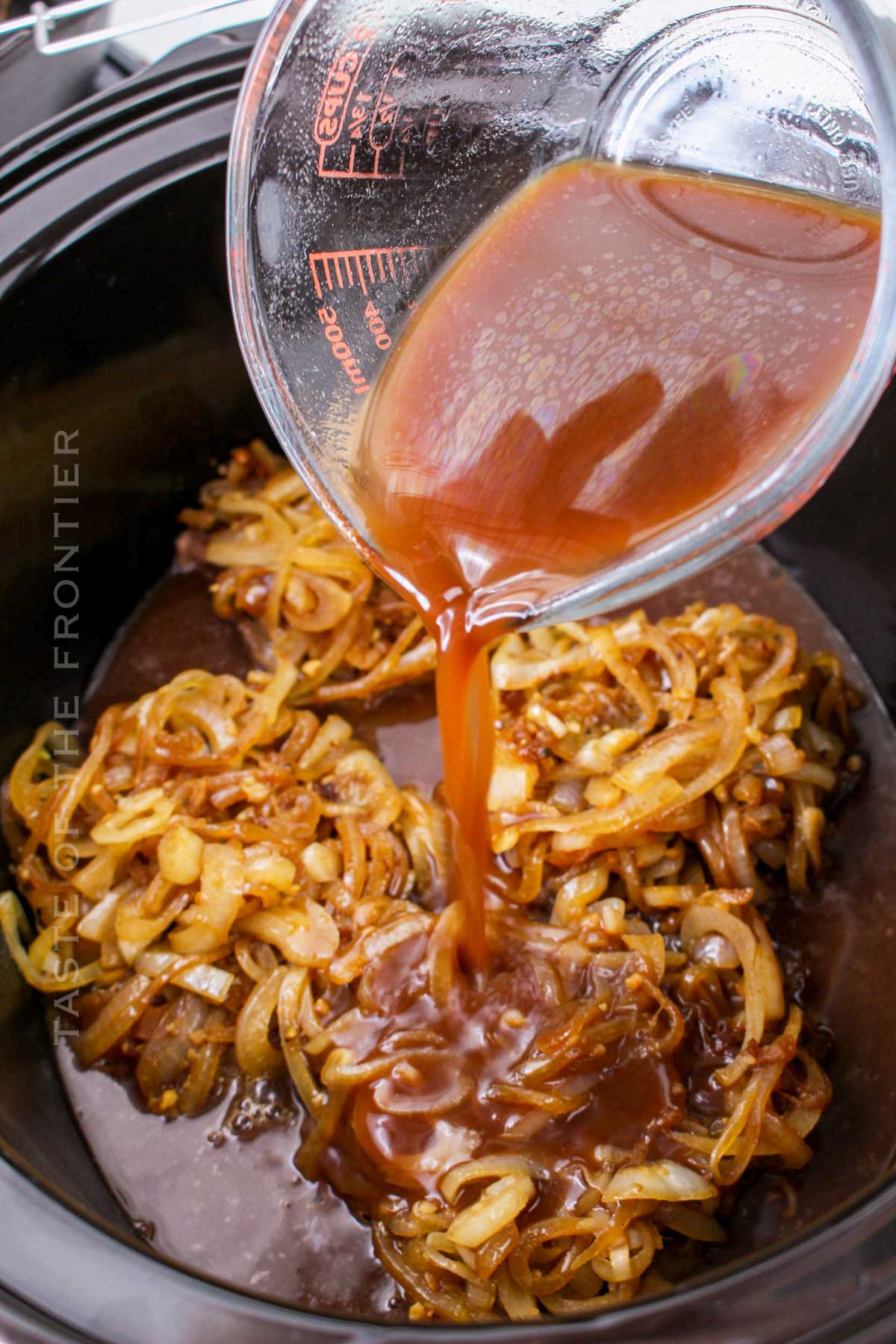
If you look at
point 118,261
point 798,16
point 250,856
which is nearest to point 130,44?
point 118,261

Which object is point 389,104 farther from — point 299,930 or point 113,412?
point 299,930

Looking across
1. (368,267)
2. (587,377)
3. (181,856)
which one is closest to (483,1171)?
(181,856)

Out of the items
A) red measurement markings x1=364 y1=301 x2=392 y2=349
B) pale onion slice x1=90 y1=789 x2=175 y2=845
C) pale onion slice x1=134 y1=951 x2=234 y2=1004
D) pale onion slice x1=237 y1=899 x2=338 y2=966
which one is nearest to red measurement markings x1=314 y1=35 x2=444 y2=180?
red measurement markings x1=364 y1=301 x2=392 y2=349

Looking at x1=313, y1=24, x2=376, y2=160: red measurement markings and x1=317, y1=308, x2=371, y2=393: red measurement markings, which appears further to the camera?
x1=317, y1=308, x2=371, y2=393: red measurement markings

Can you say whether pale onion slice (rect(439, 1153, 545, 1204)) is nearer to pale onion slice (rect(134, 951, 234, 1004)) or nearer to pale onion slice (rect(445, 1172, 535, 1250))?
pale onion slice (rect(445, 1172, 535, 1250))

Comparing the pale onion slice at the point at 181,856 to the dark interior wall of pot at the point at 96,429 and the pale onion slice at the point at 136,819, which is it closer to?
the pale onion slice at the point at 136,819

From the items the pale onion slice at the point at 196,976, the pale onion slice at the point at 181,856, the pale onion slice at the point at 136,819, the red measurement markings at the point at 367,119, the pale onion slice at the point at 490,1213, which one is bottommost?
the pale onion slice at the point at 490,1213

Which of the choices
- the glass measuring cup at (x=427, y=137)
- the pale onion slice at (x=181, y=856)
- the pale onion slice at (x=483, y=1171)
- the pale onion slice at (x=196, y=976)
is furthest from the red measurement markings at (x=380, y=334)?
the pale onion slice at (x=483, y=1171)

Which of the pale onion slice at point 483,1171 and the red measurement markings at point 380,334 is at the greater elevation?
the red measurement markings at point 380,334
